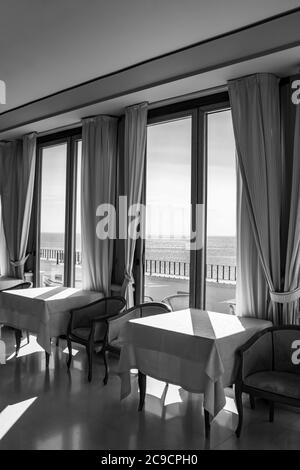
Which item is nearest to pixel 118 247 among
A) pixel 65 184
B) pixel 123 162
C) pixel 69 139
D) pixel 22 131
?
pixel 123 162

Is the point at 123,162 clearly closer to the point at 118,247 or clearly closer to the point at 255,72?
the point at 118,247

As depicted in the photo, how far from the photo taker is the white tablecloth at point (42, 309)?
4375 millimetres

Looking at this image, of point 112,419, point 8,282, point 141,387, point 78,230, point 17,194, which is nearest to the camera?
point 112,419

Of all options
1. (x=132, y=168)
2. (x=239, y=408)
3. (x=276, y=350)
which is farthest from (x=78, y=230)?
(x=239, y=408)

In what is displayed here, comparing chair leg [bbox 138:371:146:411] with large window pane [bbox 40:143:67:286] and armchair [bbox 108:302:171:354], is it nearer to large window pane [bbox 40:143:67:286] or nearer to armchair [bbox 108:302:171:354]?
armchair [bbox 108:302:171:354]

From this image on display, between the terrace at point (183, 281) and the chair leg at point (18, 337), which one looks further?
the chair leg at point (18, 337)

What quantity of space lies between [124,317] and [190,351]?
120cm

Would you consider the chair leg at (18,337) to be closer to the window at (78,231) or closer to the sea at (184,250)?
the window at (78,231)

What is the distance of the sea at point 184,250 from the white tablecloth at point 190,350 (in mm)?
873

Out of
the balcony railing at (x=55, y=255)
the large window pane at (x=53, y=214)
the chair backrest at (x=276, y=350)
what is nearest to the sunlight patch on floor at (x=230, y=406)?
the chair backrest at (x=276, y=350)

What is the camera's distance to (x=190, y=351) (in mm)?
3029

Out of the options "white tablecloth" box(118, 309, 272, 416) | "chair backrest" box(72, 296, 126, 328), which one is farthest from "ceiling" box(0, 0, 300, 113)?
"chair backrest" box(72, 296, 126, 328)

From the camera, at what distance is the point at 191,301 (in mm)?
4438

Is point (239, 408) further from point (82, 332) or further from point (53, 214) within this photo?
point (53, 214)
